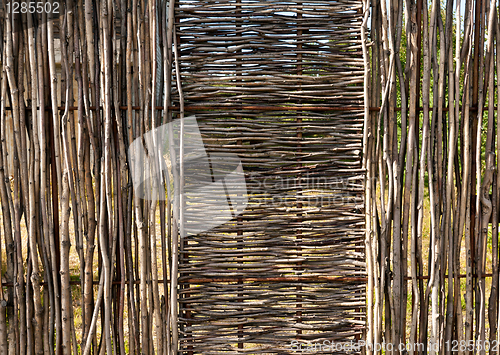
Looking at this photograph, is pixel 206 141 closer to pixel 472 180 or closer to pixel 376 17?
pixel 376 17

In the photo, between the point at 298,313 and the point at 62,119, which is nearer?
the point at 62,119

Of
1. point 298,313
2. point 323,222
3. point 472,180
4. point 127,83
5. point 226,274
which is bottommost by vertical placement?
point 298,313

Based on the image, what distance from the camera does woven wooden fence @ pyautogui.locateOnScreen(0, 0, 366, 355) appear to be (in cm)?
159

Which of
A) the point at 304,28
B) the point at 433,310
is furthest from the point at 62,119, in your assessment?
the point at 433,310

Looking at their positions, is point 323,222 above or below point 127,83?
below

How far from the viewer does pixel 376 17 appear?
5.42 ft

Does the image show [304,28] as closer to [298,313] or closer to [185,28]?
[185,28]

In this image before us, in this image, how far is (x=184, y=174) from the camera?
1.65 m

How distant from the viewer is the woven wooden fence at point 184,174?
1590 mm

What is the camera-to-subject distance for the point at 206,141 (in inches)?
65.4

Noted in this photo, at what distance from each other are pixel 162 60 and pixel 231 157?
20.8 inches

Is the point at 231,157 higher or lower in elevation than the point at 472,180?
higher

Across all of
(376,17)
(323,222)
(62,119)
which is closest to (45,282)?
(62,119)

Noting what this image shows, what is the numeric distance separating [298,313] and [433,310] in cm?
58
